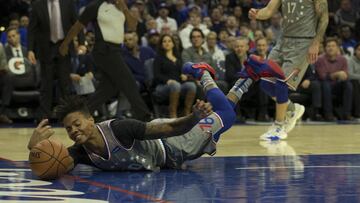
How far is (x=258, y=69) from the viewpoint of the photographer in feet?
27.6

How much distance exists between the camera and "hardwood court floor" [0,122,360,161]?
8.17 meters

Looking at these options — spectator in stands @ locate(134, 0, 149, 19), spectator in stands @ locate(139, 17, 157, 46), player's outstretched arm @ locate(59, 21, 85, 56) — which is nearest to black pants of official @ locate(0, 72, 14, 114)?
player's outstretched arm @ locate(59, 21, 85, 56)

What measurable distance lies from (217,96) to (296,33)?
2.32 metres

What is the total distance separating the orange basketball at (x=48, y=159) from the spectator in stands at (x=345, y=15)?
1175 cm

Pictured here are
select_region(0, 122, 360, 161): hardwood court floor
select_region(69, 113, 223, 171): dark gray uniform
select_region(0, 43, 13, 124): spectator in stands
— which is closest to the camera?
select_region(69, 113, 223, 171): dark gray uniform

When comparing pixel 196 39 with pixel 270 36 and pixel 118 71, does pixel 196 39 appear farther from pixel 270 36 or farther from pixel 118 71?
pixel 118 71

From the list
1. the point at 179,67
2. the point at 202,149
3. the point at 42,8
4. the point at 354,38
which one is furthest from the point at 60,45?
the point at 354,38

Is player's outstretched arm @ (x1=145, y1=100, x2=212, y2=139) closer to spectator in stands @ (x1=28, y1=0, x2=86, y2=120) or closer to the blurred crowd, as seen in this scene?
spectator in stands @ (x1=28, y1=0, x2=86, y2=120)

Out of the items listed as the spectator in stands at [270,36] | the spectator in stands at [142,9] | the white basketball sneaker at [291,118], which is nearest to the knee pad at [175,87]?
the spectator in stands at [270,36]

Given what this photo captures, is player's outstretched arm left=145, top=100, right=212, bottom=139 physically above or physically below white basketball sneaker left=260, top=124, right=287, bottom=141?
above

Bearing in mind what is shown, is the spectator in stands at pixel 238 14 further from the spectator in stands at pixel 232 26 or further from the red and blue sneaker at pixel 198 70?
the red and blue sneaker at pixel 198 70

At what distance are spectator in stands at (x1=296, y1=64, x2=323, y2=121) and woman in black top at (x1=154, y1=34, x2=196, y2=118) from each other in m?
1.72

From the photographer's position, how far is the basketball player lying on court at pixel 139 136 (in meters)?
6.07

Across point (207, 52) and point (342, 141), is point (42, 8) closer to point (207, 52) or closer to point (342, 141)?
point (207, 52)
